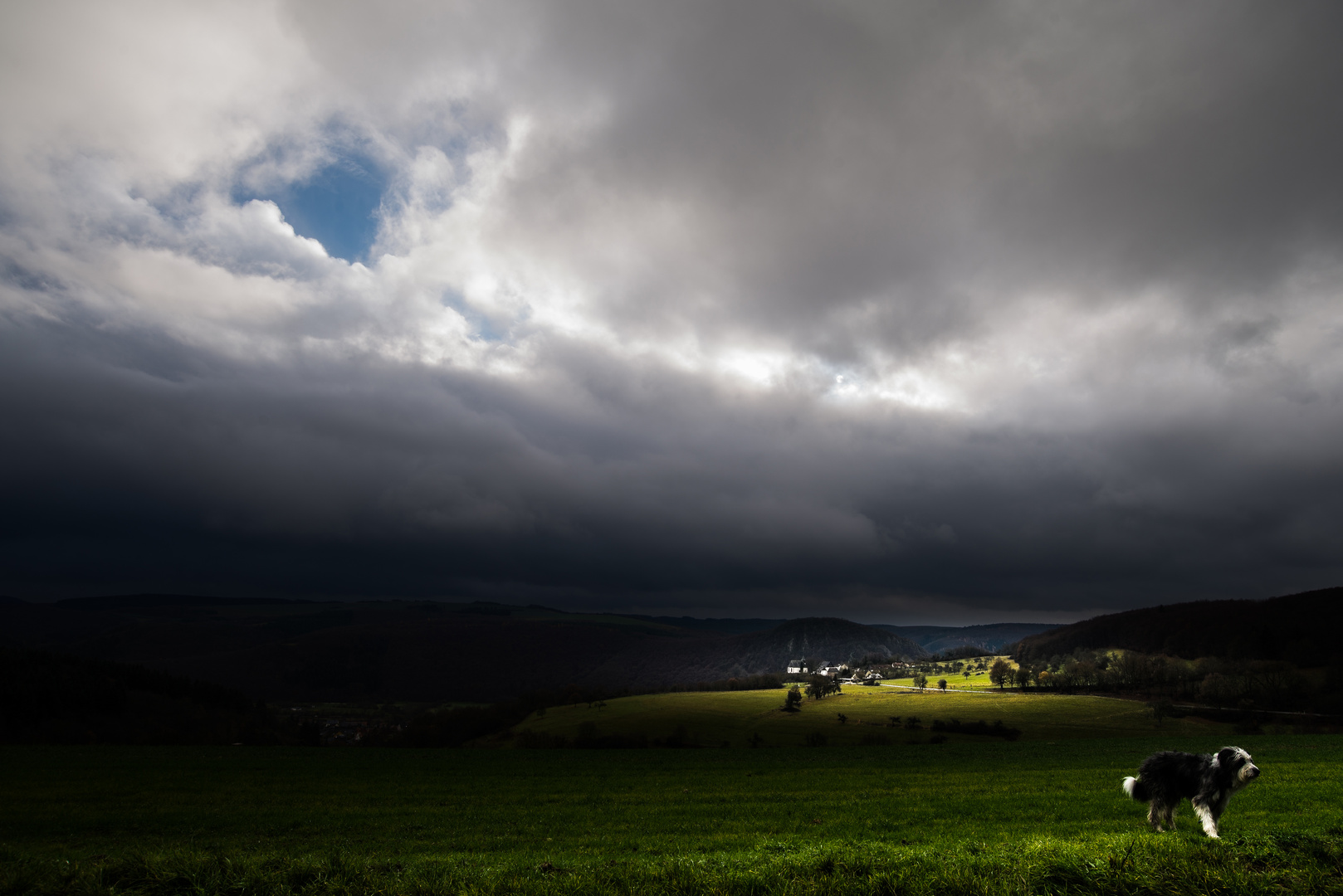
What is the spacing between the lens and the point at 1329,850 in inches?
349

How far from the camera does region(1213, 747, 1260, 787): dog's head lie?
1616 cm

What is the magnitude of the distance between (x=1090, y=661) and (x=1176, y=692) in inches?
2252

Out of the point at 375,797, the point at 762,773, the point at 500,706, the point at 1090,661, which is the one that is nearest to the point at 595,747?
the point at 762,773

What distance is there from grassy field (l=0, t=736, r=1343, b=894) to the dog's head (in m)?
1.32

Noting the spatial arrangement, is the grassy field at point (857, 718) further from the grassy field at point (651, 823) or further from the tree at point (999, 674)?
the grassy field at point (651, 823)

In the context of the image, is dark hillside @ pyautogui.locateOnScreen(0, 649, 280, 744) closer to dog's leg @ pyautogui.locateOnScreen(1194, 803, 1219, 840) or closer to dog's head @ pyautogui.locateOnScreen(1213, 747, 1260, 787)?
dog's leg @ pyautogui.locateOnScreen(1194, 803, 1219, 840)

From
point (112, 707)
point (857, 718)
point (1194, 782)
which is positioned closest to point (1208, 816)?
point (1194, 782)

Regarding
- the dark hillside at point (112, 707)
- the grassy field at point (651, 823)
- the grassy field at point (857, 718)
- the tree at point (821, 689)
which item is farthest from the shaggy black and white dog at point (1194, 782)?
the tree at point (821, 689)

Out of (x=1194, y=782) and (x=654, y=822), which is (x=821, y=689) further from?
(x=1194, y=782)

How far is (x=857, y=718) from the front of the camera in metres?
122

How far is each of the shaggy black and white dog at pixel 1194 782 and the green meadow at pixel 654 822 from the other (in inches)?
32.9

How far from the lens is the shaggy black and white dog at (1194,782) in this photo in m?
16.3

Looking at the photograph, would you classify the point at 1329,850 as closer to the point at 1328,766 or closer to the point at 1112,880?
the point at 1112,880

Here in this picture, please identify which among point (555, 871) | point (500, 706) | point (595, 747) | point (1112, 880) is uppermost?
point (1112, 880)
